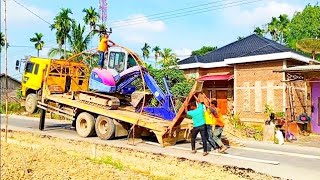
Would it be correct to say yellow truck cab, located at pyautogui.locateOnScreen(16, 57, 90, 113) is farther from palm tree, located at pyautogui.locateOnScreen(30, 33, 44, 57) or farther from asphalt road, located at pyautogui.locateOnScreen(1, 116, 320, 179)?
palm tree, located at pyautogui.locateOnScreen(30, 33, 44, 57)

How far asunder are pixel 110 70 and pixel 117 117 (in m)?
2.33

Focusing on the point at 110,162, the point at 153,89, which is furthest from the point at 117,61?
the point at 110,162

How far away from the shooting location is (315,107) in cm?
2055

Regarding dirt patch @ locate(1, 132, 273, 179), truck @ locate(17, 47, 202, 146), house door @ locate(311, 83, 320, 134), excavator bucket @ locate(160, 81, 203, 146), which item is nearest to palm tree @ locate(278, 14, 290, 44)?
house door @ locate(311, 83, 320, 134)

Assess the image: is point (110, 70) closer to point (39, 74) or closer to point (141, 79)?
point (141, 79)

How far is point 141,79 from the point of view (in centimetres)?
1489

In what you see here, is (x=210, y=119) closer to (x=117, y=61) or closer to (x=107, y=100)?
(x=107, y=100)

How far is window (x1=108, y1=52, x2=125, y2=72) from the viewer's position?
49.3 feet

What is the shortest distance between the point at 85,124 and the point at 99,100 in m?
1.34

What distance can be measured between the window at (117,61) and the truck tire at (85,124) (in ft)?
7.12

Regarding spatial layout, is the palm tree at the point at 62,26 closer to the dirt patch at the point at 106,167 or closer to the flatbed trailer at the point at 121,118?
the flatbed trailer at the point at 121,118

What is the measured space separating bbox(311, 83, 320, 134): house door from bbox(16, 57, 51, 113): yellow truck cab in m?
13.9

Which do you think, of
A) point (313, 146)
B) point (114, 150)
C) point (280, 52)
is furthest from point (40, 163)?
point (280, 52)

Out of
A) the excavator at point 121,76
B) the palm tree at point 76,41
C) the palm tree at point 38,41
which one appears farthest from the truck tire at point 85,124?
the palm tree at point 38,41
